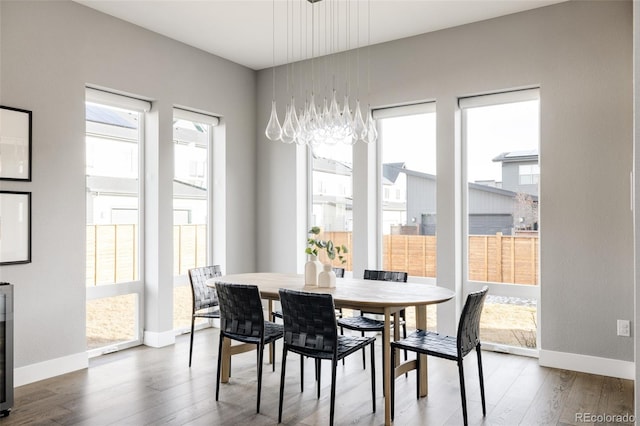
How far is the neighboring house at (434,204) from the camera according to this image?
14.0 ft

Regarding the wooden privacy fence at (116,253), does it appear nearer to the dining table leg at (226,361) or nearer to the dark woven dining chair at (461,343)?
the dining table leg at (226,361)

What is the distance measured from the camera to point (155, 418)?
2867 millimetres

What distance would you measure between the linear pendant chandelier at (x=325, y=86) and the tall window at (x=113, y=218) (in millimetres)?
1463

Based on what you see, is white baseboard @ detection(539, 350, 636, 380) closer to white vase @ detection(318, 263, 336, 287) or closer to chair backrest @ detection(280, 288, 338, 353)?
white vase @ detection(318, 263, 336, 287)

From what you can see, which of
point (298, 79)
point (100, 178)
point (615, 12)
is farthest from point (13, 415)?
point (615, 12)

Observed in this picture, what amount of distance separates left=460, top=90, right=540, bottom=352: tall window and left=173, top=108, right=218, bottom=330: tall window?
2778 mm

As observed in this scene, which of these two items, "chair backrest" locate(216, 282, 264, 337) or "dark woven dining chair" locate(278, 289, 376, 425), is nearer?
"dark woven dining chair" locate(278, 289, 376, 425)

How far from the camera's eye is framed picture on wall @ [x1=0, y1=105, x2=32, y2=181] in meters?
3.36

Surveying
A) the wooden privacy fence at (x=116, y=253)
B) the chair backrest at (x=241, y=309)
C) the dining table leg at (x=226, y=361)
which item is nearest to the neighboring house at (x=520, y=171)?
the chair backrest at (x=241, y=309)

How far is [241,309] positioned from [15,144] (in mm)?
2063

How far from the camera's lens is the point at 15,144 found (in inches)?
135

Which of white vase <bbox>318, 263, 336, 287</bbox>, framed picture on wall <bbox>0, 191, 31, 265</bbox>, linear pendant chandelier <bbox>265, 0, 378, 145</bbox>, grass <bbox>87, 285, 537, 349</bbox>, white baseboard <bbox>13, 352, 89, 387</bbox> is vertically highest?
linear pendant chandelier <bbox>265, 0, 378, 145</bbox>

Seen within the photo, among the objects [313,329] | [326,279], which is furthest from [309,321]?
[326,279]

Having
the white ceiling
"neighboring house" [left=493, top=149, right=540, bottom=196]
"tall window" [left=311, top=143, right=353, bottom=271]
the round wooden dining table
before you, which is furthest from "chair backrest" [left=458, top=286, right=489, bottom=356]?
the white ceiling
